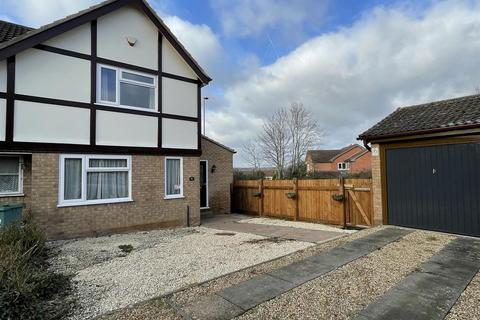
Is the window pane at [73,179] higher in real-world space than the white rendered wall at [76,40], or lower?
lower

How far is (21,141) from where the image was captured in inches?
290

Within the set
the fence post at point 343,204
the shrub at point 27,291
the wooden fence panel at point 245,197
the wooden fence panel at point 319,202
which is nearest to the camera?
the shrub at point 27,291

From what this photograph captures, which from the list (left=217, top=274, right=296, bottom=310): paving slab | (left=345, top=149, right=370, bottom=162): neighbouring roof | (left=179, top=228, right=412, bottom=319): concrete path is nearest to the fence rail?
(left=179, top=228, right=412, bottom=319): concrete path

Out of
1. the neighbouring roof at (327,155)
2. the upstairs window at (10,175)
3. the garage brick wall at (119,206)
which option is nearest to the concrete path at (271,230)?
the garage brick wall at (119,206)

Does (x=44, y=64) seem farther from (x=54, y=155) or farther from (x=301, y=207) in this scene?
(x=301, y=207)

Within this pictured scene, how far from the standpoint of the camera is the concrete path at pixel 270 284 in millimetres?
3564

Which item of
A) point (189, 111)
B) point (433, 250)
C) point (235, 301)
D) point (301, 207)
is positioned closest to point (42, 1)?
point (189, 111)

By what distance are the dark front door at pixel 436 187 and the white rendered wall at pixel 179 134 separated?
21.8 feet

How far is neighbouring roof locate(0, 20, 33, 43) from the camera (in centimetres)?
833

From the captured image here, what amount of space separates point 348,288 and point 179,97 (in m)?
8.50

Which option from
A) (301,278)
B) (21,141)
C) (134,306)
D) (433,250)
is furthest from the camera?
(21,141)

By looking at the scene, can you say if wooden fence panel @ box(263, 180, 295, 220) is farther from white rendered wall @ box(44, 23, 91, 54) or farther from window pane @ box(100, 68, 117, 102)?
white rendered wall @ box(44, 23, 91, 54)

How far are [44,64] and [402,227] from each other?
10954 millimetres

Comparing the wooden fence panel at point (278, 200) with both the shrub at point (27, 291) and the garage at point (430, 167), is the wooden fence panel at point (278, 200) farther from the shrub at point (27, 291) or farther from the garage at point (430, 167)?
the shrub at point (27, 291)
